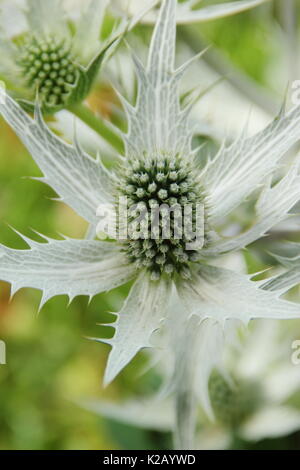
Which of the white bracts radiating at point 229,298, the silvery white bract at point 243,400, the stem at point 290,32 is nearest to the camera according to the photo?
the white bracts radiating at point 229,298

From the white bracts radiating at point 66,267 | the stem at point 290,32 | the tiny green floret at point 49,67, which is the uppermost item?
the stem at point 290,32

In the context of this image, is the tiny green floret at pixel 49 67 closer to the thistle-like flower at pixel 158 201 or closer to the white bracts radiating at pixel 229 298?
the thistle-like flower at pixel 158 201

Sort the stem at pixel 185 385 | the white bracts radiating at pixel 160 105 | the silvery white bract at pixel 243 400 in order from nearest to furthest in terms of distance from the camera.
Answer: the white bracts radiating at pixel 160 105 < the stem at pixel 185 385 < the silvery white bract at pixel 243 400

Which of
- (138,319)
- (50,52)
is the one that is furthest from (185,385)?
(50,52)

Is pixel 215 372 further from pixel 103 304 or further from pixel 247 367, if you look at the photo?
pixel 103 304

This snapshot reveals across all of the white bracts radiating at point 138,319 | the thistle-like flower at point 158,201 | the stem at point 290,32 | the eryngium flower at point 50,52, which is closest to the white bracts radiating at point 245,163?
the thistle-like flower at point 158,201

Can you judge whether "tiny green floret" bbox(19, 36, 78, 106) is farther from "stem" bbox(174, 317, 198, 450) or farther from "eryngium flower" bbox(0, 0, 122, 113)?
"stem" bbox(174, 317, 198, 450)
